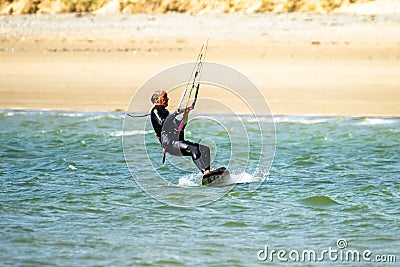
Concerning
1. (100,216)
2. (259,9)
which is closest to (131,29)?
(259,9)

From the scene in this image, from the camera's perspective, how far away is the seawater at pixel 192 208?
8.32 metres

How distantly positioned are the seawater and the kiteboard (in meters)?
0.14

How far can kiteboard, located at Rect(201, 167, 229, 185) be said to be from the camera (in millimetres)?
10578

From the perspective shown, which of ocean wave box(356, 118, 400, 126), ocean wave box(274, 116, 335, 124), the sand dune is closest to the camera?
ocean wave box(356, 118, 400, 126)

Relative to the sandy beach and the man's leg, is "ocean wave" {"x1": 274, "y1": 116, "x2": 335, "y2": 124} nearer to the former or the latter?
the sandy beach

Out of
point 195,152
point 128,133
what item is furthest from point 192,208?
point 128,133

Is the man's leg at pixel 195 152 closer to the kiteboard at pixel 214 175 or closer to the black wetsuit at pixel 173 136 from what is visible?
the black wetsuit at pixel 173 136

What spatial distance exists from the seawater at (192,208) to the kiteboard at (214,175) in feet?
0.47

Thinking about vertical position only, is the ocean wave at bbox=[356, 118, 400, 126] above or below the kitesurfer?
below

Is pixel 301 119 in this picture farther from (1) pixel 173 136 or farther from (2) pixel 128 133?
(1) pixel 173 136

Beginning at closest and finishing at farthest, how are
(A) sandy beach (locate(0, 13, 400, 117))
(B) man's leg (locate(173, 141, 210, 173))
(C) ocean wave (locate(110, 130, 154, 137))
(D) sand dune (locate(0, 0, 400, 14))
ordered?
(B) man's leg (locate(173, 141, 210, 173))
(C) ocean wave (locate(110, 130, 154, 137))
(A) sandy beach (locate(0, 13, 400, 117))
(D) sand dune (locate(0, 0, 400, 14))

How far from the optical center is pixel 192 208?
9.98m

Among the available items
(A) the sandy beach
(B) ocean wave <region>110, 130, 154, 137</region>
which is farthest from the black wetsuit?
(A) the sandy beach

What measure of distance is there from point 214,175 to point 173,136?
0.99 metres
